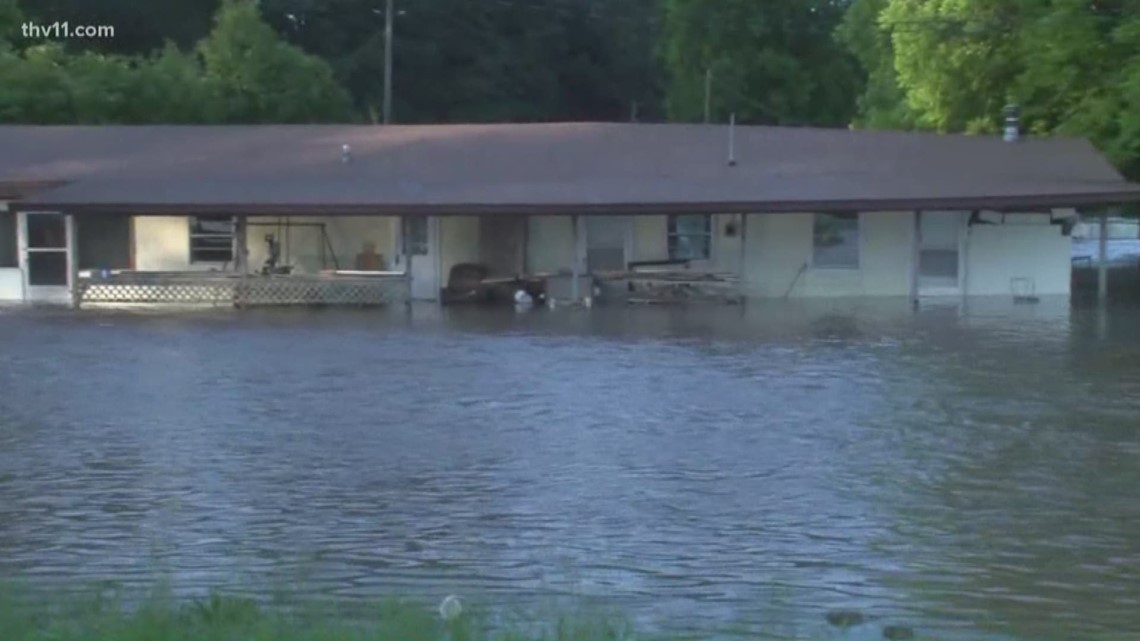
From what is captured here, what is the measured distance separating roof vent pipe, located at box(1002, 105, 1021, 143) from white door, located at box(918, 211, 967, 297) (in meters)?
3.89

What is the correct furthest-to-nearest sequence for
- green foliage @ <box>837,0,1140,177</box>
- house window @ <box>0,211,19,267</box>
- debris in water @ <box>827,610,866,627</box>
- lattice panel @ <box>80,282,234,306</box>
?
green foliage @ <box>837,0,1140,177</box>, house window @ <box>0,211,19,267</box>, lattice panel @ <box>80,282,234,306</box>, debris in water @ <box>827,610,866,627</box>

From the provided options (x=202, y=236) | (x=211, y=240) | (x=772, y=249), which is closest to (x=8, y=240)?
(x=202, y=236)

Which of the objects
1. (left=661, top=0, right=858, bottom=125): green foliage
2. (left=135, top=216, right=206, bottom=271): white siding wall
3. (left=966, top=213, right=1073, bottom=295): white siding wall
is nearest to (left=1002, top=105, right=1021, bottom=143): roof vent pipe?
(left=966, top=213, right=1073, bottom=295): white siding wall

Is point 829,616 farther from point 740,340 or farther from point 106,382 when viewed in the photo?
point 740,340

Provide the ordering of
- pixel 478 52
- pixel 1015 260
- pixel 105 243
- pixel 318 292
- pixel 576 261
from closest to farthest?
pixel 318 292, pixel 576 261, pixel 1015 260, pixel 105 243, pixel 478 52

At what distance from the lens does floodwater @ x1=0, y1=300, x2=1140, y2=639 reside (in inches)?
446

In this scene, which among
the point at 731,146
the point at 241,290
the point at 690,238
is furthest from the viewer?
the point at 731,146

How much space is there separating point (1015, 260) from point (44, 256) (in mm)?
19348

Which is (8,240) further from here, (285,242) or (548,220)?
(548,220)

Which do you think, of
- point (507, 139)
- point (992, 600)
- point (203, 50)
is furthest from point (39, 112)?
point (992, 600)

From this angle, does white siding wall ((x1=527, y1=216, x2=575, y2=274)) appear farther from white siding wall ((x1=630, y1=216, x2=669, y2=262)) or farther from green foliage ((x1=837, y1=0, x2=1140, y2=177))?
green foliage ((x1=837, y1=0, x2=1140, y2=177))

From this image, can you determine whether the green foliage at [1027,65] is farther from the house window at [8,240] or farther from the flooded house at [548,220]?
the house window at [8,240]

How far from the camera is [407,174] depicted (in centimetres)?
3578

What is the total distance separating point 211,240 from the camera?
1414 inches
